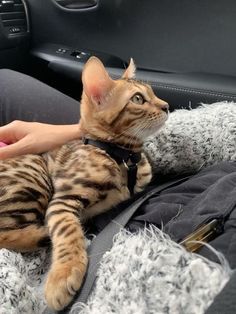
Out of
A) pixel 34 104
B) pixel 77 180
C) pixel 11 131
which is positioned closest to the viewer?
pixel 77 180

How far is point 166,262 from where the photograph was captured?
0.62m

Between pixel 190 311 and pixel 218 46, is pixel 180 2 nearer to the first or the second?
pixel 218 46

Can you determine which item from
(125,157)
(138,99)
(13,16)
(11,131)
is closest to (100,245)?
(125,157)

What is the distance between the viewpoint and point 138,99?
42.2 inches

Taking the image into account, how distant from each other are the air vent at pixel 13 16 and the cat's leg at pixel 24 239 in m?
1.23

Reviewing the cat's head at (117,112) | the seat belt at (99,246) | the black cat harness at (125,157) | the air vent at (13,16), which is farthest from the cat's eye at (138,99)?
the air vent at (13,16)

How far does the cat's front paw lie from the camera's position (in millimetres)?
723

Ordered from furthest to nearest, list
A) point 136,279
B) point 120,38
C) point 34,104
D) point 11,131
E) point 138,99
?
point 120,38 < point 34,104 < point 11,131 < point 138,99 < point 136,279

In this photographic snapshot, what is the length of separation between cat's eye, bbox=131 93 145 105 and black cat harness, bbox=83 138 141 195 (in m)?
0.11

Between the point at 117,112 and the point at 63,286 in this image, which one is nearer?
the point at 63,286

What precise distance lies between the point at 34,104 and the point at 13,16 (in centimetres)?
72

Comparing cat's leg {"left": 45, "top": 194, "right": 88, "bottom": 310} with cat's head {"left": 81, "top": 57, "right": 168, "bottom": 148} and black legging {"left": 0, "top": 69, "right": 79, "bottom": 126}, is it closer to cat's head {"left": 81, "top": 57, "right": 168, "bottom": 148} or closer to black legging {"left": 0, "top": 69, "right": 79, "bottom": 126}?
cat's head {"left": 81, "top": 57, "right": 168, "bottom": 148}

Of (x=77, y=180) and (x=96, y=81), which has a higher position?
(x=96, y=81)

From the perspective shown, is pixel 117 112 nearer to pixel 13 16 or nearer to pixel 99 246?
pixel 99 246
